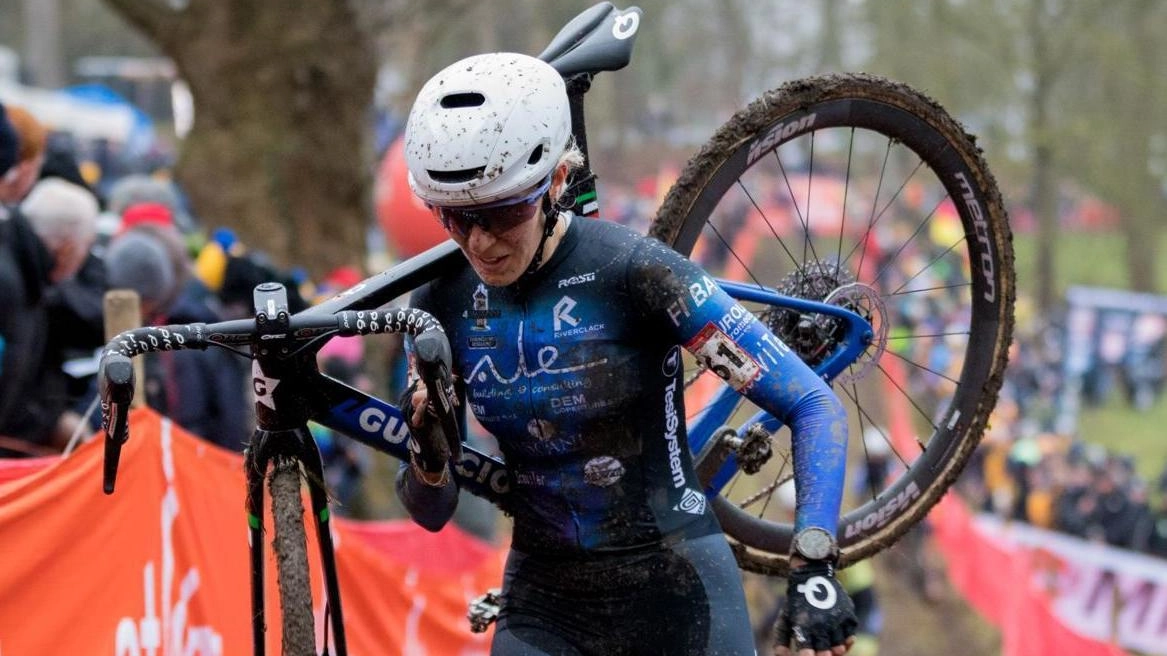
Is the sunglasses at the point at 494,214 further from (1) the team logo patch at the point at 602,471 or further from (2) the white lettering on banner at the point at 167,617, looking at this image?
(2) the white lettering on banner at the point at 167,617

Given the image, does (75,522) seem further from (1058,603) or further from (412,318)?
(1058,603)

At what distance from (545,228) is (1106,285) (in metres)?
44.0

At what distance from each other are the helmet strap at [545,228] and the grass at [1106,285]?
15059 mm

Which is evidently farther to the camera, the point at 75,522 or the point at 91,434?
the point at 91,434

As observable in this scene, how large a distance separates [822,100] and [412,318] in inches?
68.6

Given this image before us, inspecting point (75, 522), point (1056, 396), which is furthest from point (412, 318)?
point (1056, 396)

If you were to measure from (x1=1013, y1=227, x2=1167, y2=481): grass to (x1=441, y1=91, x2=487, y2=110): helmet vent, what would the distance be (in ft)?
50.3

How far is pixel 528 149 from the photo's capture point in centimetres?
358

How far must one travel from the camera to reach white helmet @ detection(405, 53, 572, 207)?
3.53 metres

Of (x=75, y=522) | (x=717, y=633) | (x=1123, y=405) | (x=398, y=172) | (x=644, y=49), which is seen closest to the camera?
(x=717, y=633)

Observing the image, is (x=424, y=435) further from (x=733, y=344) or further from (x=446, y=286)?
(x=733, y=344)

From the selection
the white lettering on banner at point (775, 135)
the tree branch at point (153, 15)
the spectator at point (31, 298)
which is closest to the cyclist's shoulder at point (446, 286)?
the white lettering on banner at point (775, 135)

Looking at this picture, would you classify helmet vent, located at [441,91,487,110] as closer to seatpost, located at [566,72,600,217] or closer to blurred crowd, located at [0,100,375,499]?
seatpost, located at [566,72,600,217]

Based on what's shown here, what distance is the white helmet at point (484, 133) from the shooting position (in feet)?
11.6
